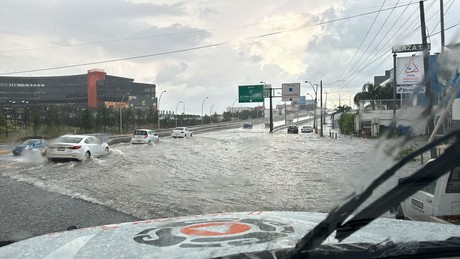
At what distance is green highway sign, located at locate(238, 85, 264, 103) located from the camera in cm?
6159

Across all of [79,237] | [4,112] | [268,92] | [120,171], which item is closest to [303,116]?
[268,92]

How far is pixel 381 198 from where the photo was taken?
1491 millimetres

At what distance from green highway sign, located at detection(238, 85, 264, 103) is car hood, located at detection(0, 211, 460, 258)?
59101 mm

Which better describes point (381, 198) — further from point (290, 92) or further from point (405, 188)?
point (290, 92)

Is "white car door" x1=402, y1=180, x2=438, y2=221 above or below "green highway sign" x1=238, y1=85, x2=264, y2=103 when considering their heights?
below

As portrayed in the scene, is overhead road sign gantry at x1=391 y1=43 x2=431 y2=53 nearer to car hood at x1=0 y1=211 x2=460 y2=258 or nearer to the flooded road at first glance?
car hood at x1=0 y1=211 x2=460 y2=258

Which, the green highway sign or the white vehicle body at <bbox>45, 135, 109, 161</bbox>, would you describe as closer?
the white vehicle body at <bbox>45, 135, 109, 161</bbox>

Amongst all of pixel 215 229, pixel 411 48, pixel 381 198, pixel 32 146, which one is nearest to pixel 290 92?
pixel 32 146

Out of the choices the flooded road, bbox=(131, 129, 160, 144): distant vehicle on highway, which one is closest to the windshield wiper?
the flooded road

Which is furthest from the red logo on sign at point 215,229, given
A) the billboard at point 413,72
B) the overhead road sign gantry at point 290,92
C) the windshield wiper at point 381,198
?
the overhead road sign gantry at point 290,92

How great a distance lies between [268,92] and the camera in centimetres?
6775

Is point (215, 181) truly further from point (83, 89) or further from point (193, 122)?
point (193, 122)

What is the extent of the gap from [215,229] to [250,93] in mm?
59943

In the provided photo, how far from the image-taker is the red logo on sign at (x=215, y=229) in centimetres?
235
